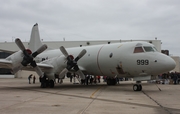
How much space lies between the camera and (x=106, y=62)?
1819 centimetres

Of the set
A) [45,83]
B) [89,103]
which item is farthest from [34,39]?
[89,103]

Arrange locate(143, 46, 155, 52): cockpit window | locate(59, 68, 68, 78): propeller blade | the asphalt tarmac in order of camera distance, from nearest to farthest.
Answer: the asphalt tarmac → locate(143, 46, 155, 52): cockpit window → locate(59, 68, 68, 78): propeller blade

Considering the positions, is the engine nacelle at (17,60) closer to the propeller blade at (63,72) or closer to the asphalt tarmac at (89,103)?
the propeller blade at (63,72)

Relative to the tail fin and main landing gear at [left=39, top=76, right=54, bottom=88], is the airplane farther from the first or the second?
the tail fin

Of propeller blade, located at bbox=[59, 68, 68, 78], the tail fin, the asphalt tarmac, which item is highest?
the tail fin

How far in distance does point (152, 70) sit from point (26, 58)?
1002cm

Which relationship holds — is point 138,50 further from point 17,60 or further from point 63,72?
point 17,60

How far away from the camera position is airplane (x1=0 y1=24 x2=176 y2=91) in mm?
15273

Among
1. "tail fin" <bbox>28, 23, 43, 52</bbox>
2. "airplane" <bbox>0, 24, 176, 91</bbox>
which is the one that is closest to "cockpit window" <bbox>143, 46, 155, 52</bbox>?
"airplane" <bbox>0, 24, 176, 91</bbox>

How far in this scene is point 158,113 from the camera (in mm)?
7762

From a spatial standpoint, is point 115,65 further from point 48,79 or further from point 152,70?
point 48,79

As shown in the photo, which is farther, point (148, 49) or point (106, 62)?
point (106, 62)

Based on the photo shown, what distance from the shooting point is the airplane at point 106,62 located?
15.3m

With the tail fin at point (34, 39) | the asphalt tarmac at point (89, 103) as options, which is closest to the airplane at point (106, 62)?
the asphalt tarmac at point (89, 103)
